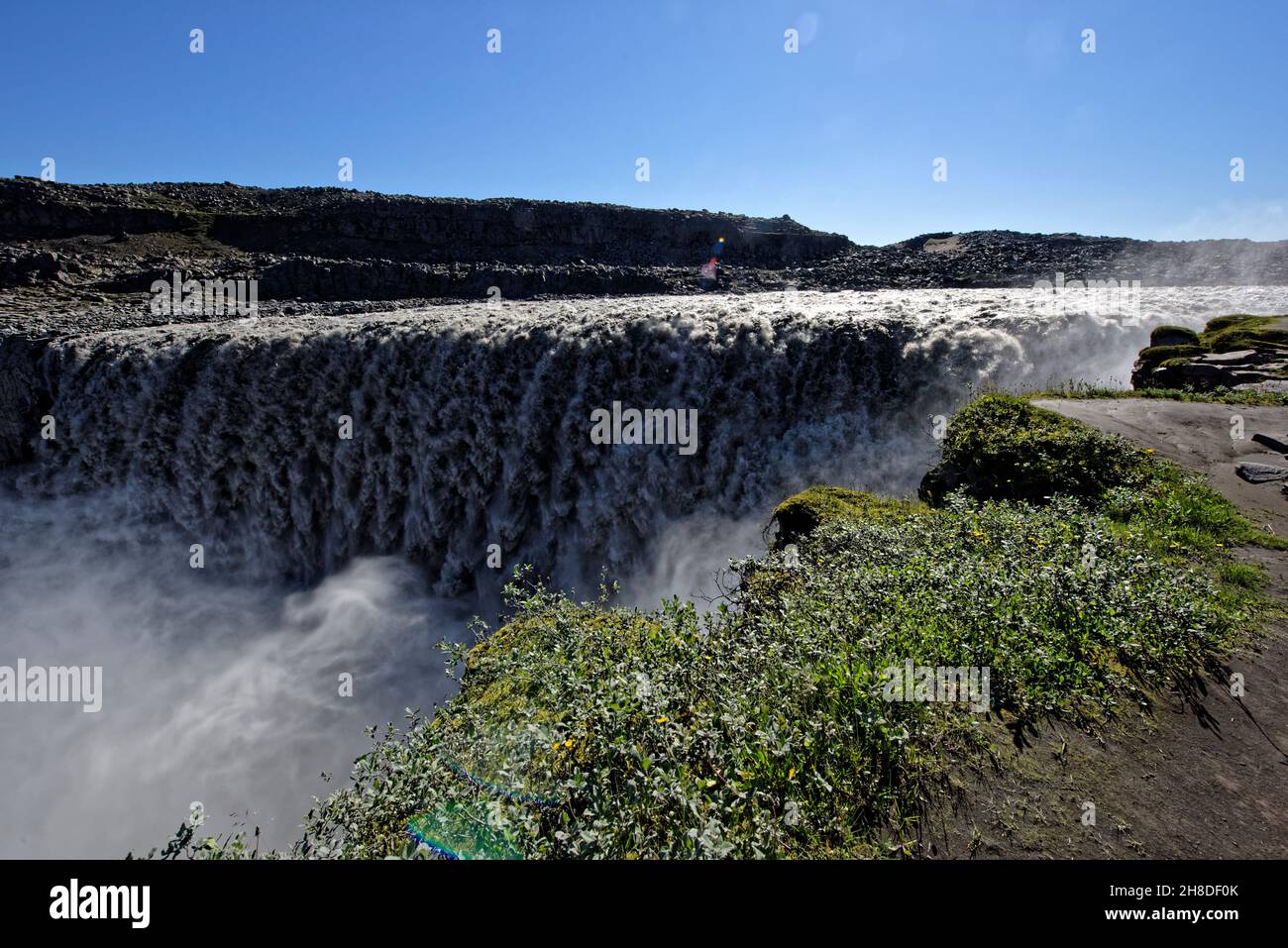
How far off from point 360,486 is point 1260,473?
18884mm

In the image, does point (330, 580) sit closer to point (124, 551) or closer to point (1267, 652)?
point (124, 551)

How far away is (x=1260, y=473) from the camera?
27.2ft

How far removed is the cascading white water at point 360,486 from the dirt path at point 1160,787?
27.3ft

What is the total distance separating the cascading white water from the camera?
13.0 metres

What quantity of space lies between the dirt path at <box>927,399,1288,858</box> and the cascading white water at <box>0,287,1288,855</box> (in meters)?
8.32

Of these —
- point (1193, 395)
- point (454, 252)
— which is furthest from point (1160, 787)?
point (454, 252)

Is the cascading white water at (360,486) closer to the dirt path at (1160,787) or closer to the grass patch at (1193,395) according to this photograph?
the grass patch at (1193,395)

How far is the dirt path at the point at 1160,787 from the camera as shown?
141 inches

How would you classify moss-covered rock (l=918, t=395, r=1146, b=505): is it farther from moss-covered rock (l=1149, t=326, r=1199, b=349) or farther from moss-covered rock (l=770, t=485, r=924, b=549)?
moss-covered rock (l=1149, t=326, r=1199, b=349)

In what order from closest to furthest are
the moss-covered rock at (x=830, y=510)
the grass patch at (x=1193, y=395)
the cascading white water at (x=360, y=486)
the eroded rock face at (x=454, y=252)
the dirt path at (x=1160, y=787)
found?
the dirt path at (x=1160, y=787)
the moss-covered rock at (x=830, y=510)
the grass patch at (x=1193, y=395)
the cascading white water at (x=360, y=486)
the eroded rock face at (x=454, y=252)

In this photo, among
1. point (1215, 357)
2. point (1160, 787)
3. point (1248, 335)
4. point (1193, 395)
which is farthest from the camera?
point (1248, 335)

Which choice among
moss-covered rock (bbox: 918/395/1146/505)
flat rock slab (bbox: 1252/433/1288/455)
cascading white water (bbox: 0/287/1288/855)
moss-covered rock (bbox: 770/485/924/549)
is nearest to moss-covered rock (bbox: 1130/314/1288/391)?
cascading white water (bbox: 0/287/1288/855)

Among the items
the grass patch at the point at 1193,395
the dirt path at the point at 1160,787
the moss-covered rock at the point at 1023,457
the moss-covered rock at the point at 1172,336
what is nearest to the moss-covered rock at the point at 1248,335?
the moss-covered rock at the point at 1172,336

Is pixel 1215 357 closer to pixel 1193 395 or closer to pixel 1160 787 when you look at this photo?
pixel 1193 395
